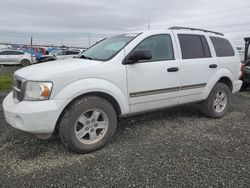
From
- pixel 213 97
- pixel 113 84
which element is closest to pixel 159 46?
pixel 113 84

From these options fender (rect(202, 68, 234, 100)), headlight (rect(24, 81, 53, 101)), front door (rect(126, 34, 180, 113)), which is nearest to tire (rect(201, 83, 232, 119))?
fender (rect(202, 68, 234, 100))

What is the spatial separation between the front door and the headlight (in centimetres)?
122

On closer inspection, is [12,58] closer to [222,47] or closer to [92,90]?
[222,47]

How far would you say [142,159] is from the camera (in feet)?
11.0

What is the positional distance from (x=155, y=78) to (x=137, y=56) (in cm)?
55

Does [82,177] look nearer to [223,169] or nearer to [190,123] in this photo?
[223,169]

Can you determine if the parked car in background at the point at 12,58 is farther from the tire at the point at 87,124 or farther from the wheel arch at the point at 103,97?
the tire at the point at 87,124

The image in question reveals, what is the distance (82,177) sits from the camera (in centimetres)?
291

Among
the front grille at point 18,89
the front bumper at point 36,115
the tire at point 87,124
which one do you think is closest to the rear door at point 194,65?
the tire at point 87,124

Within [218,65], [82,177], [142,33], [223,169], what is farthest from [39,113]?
[218,65]

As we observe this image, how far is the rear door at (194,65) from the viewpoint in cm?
448

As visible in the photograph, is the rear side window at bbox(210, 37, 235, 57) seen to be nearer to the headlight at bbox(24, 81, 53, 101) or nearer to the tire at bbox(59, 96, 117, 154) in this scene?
the tire at bbox(59, 96, 117, 154)

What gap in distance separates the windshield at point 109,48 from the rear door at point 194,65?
998 mm

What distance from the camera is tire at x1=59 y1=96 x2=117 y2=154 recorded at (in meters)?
3.31
